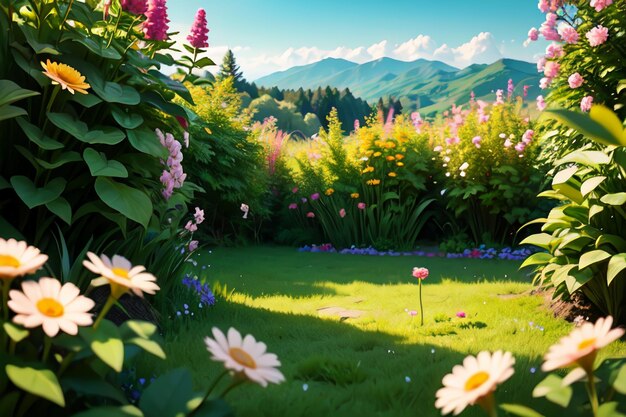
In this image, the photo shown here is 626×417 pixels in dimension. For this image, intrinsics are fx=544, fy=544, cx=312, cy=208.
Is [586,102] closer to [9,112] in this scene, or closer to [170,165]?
[170,165]

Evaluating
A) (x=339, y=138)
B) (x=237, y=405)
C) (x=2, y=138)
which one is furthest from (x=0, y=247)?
(x=339, y=138)

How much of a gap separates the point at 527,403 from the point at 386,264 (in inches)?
148

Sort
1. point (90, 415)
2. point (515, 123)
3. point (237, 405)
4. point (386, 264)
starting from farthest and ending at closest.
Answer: point (515, 123) < point (386, 264) < point (237, 405) < point (90, 415)

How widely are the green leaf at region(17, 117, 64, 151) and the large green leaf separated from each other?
6 cm

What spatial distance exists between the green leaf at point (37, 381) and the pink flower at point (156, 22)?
6.75ft

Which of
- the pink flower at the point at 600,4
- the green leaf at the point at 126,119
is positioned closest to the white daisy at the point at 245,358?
the green leaf at the point at 126,119

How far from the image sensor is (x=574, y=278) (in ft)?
8.87

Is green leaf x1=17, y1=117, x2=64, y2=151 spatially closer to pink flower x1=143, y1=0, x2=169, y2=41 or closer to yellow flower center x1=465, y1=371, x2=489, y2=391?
pink flower x1=143, y1=0, x2=169, y2=41

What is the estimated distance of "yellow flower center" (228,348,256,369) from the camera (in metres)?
0.96

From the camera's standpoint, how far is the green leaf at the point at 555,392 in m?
0.96

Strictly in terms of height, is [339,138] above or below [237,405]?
above

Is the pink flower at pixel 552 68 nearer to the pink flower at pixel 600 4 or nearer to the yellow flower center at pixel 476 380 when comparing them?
the pink flower at pixel 600 4

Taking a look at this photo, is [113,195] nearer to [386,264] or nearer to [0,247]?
[0,247]

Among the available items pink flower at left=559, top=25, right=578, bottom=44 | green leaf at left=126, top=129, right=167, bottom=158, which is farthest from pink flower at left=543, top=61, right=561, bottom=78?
green leaf at left=126, top=129, right=167, bottom=158
